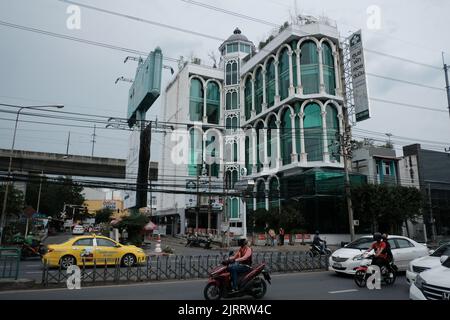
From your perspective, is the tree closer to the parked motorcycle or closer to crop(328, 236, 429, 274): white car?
crop(328, 236, 429, 274): white car

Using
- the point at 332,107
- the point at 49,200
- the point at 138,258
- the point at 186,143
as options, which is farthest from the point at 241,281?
the point at 49,200

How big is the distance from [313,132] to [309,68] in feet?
24.9

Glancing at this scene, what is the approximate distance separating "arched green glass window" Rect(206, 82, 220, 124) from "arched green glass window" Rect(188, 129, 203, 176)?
403cm

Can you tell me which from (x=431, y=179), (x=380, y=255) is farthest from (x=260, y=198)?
(x=380, y=255)

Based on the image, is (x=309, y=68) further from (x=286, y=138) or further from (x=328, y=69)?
(x=286, y=138)

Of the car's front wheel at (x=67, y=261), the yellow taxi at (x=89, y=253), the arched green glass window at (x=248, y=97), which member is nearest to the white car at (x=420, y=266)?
the yellow taxi at (x=89, y=253)

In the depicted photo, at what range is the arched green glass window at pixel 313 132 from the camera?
3876cm

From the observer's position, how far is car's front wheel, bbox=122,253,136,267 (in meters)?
16.5

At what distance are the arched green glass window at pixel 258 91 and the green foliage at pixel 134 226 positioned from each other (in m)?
25.3

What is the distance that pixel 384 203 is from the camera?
32.0 meters

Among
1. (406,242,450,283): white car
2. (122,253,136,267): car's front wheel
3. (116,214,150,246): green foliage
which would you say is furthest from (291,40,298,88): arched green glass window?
(406,242,450,283): white car

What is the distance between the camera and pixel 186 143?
177 ft

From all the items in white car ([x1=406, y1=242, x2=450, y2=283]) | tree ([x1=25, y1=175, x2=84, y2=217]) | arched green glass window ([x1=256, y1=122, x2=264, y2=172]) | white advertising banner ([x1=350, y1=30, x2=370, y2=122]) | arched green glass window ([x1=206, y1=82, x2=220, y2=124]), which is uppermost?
arched green glass window ([x1=206, y1=82, x2=220, y2=124])
